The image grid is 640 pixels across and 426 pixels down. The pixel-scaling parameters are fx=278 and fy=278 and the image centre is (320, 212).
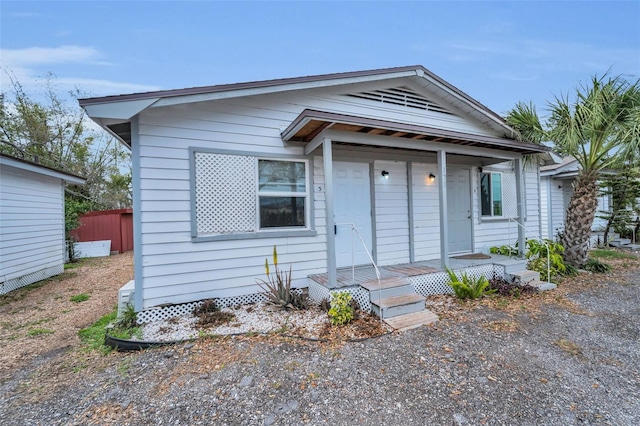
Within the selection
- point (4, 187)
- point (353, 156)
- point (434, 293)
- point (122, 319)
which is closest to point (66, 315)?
point (122, 319)

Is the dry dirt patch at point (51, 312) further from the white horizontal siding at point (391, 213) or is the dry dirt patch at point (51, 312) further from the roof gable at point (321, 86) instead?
→ the white horizontal siding at point (391, 213)

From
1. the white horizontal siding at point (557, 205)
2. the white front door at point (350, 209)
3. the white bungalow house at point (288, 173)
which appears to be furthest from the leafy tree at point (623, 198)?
the white front door at point (350, 209)

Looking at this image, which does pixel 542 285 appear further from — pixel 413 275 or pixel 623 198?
pixel 623 198

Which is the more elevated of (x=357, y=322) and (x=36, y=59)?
(x=36, y=59)

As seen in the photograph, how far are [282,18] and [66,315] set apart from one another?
11.4 metres

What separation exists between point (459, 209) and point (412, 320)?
413cm

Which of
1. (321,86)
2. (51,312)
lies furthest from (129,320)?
(321,86)

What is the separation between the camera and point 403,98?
6133mm

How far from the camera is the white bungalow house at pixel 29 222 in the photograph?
20.7ft

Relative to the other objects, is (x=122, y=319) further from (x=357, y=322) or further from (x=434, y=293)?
(x=434, y=293)

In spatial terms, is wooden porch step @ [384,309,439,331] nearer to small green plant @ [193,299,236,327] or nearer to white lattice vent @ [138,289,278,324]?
white lattice vent @ [138,289,278,324]

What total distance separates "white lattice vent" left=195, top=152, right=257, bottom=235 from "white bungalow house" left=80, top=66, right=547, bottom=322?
2 cm

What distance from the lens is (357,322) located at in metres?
3.90

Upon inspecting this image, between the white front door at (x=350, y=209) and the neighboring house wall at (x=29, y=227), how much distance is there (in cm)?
747
